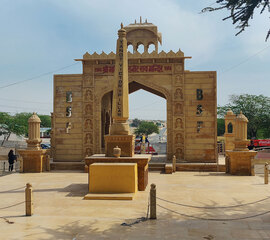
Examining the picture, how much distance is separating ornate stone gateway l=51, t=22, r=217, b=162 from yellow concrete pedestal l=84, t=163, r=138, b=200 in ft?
34.5

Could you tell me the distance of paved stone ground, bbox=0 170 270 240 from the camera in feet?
21.9

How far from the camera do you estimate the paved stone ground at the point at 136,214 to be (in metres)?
6.66

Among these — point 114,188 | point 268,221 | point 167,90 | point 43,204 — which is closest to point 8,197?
point 43,204

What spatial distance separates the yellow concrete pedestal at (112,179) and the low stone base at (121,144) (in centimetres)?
153

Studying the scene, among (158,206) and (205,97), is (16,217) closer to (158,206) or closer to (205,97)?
(158,206)

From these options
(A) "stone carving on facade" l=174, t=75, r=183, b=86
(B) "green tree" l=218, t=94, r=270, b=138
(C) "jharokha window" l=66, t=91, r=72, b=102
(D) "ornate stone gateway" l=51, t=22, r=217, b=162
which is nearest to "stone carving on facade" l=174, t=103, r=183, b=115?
(D) "ornate stone gateway" l=51, t=22, r=217, b=162

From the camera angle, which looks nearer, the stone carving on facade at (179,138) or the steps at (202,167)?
the steps at (202,167)

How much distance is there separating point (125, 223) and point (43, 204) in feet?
10.7

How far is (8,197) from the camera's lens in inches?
410

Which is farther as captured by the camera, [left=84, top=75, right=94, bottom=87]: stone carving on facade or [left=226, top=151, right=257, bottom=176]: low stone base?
[left=84, top=75, right=94, bottom=87]: stone carving on facade

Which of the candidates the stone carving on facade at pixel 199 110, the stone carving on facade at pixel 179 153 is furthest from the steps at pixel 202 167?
the stone carving on facade at pixel 199 110

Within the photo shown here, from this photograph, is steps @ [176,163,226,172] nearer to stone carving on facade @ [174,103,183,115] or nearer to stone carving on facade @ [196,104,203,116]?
stone carving on facade @ [196,104,203,116]

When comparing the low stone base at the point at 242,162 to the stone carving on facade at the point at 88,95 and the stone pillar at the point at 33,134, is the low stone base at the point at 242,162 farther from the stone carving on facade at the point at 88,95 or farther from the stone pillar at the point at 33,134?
the stone pillar at the point at 33,134


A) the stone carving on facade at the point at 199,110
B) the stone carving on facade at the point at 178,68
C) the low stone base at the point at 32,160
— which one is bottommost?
the low stone base at the point at 32,160
